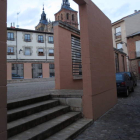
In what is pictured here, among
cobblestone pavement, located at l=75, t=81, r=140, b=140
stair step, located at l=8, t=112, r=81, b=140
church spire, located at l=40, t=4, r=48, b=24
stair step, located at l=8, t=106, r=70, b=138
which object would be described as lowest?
cobblestone pavement, located at l=75, t=81, r=140, b=140

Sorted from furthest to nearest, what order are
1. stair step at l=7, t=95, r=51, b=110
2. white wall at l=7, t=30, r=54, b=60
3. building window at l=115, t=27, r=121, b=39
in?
white wall at l=7, t=30, r=54, b=60 < building window at l=115, t=27, r=121, b=39 < stair step at l=7, t=95, r=51, b=110

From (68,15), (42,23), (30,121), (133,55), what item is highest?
(42,23)

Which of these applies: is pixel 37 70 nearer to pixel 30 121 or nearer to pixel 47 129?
pixel 30 121

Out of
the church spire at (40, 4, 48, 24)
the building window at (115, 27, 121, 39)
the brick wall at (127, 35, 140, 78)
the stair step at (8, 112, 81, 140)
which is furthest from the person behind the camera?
the church spire at (40, 4, 48, 24)

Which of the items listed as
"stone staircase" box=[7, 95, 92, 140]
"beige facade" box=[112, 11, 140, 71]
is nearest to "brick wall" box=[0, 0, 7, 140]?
"stone staircase" box=[7, 95, 92, 140]

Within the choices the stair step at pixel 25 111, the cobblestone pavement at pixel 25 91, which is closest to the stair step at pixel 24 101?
the stair step at pixel 25 111

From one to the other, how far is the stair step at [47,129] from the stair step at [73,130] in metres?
0.10

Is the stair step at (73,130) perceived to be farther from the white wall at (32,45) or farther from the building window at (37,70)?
the building window at (37,70)

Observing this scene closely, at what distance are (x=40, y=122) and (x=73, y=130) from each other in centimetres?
81

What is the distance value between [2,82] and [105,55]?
470cm

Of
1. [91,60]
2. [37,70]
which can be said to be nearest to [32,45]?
[37,70]

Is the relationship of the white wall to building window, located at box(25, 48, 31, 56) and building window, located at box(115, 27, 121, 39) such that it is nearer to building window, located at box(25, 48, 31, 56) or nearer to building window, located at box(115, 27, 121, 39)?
building window, located at box(25, 48, 31, 56)

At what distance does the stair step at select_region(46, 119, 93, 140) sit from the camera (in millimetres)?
3182

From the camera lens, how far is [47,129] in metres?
3.11
